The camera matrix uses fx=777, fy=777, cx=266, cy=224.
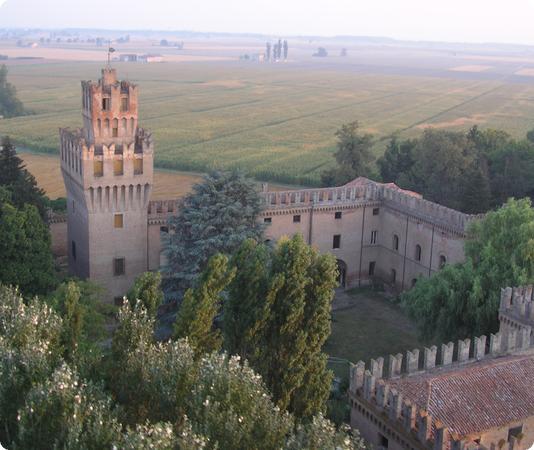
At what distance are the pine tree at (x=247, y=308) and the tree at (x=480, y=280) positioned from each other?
10.4 meters

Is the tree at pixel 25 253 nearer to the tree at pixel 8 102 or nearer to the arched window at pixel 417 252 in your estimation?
the arched window at pixel 417 252


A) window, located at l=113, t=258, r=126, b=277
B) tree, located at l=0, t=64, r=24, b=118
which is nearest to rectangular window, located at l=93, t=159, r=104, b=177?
window, located at l=113, t=258, r=126, b=277

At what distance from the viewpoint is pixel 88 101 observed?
3731cm

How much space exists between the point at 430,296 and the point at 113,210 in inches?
616

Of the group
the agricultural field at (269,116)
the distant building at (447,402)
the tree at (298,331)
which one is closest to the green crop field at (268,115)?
the agricultural field at (269,116)

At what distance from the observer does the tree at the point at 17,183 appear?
135ft

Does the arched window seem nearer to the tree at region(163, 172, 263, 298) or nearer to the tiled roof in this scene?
the tree at region(163, 172, 263, 298)

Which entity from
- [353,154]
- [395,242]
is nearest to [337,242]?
[395,242]

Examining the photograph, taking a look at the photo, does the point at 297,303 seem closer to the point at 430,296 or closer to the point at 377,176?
the point at 430,296

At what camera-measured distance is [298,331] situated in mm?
21906

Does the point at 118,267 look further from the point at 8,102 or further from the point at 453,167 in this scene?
the point at 8,102

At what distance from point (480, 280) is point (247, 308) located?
38.8ft

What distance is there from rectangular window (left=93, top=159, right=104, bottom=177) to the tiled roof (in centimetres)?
2019

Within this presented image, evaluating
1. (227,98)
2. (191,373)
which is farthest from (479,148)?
(227,98)
